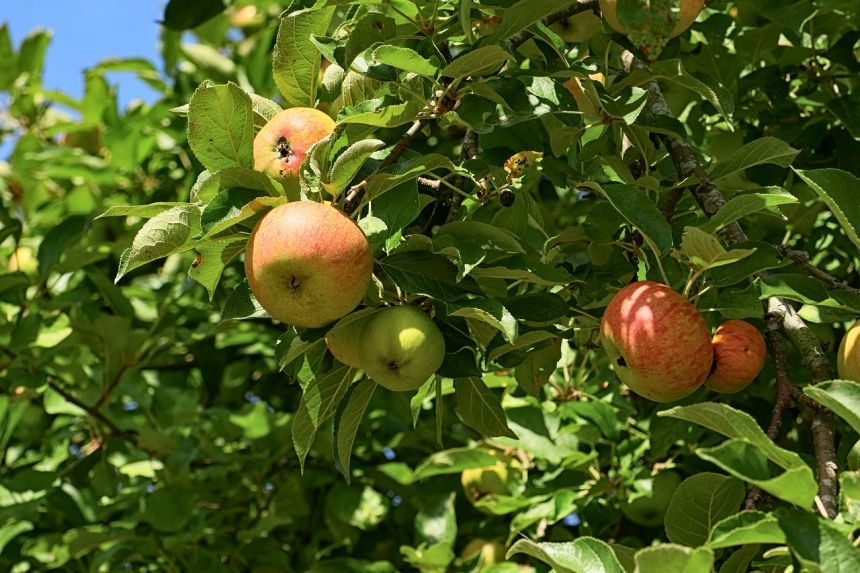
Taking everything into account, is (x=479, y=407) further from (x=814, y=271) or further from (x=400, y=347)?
(x=814, y=271)

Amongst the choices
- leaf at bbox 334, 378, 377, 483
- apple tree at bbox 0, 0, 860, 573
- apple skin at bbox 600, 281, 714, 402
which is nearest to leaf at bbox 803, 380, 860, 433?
apple tree at bbox 0, 0, 860, 573

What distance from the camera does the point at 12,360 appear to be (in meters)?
2.84

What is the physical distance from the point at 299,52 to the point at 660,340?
75cm

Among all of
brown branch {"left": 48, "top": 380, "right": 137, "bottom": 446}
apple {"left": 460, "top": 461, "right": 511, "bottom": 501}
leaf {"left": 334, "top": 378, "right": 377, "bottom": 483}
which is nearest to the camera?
leaf {"left": 334, "top": 378, "right": 377, "bottom": 483}

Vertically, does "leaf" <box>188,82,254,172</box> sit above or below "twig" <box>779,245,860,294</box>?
above

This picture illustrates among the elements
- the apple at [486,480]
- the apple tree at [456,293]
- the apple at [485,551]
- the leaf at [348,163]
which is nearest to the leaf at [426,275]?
the apple tree at [456,293]

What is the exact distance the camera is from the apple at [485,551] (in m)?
2.95

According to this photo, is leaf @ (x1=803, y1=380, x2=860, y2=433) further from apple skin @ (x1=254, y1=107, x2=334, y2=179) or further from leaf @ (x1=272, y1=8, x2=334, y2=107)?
leaf @ (x1=272, y1=8, x2=334, y2=107)

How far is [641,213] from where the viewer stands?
1.65m

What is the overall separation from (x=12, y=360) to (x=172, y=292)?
0.58 m

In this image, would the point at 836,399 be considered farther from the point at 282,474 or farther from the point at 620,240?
the point at 282,474

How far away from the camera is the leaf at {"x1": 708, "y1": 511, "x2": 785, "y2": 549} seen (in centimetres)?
117

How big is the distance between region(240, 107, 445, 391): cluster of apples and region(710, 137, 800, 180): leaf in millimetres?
601

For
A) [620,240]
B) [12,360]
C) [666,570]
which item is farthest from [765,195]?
[12,360]
